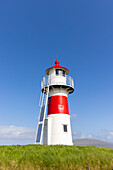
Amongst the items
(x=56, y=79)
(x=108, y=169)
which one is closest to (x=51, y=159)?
(x=108, y=169)

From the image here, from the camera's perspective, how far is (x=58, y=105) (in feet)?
60.7

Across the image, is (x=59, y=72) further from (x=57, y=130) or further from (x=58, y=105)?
(x=57, y=130)

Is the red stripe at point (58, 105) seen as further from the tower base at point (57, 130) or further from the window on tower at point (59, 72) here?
the window on tower at point (59, 72)

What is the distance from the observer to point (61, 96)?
19.1m

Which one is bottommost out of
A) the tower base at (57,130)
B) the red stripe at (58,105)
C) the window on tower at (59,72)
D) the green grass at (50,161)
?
the green grass at (50,161)

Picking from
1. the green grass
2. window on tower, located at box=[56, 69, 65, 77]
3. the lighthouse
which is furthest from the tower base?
the green grass

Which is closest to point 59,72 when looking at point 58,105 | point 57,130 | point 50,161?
point 58,105

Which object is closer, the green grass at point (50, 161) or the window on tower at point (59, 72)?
the green grass at point (50, 161)

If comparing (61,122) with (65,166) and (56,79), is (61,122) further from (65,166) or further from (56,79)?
(65,166)

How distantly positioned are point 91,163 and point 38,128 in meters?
9.38

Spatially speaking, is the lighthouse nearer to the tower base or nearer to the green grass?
the tower base

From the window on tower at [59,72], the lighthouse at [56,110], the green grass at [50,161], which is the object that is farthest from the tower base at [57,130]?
the green grass at [50,161]

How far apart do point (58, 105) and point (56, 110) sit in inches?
25.4

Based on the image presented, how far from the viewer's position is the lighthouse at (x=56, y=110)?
17484mm
